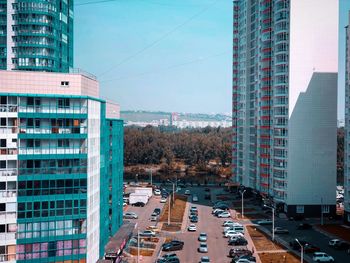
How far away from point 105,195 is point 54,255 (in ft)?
23.3

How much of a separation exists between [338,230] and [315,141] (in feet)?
35.6

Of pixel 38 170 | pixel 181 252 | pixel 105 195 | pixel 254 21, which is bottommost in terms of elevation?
pixel 181 252

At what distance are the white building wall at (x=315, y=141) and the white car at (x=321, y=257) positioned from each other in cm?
1621

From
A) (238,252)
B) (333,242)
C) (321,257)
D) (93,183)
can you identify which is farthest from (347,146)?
(93,183)

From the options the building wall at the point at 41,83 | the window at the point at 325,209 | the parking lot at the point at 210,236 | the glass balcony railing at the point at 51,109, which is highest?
the building wall at the point at 41,83

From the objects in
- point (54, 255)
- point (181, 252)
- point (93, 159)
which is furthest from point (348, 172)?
point (54, 255)

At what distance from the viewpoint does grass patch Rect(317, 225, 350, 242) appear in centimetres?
4053

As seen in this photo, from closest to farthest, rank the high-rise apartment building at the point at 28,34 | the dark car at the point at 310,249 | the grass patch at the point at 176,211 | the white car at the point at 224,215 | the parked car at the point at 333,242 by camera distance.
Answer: the dark car at the point at 310,249 → the parked car at the point at 333,242 → the grass patch at the point at 176,211 → the white car at the point at 224,215 → the high-rise apartment building at the point at 28,34

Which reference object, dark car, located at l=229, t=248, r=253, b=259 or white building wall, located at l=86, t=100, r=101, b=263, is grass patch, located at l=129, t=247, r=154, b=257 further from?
dark car, located at l=229, t=248, r=253, b=259

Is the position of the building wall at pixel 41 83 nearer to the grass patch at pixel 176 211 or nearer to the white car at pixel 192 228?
the white car at pixel 192 228

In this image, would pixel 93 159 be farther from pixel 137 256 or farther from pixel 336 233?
pixel 336 233

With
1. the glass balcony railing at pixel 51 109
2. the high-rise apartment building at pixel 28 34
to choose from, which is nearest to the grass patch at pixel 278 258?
the glass balcony railing at pixel 51 109

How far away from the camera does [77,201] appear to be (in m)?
26.8

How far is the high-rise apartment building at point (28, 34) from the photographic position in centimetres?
5406
